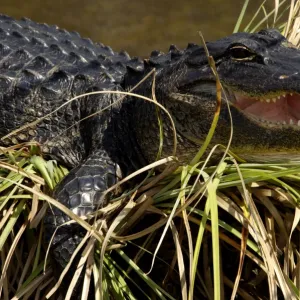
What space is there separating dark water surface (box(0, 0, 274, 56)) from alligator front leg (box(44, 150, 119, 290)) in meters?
3.79

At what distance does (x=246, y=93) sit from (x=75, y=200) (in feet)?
2.38

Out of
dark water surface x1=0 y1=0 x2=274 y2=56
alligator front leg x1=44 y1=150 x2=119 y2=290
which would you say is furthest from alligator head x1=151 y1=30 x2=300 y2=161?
dark water surface x1=0 y1=0 x2=274 y2=56

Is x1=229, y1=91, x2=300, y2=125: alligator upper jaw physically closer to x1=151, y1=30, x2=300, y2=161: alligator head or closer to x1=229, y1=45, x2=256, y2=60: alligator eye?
x1=151, y1=30, x2=300, y2=161: alligator head

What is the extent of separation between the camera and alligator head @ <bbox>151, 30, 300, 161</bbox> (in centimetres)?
252

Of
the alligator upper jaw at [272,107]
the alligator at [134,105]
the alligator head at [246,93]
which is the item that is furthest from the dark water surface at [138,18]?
the alligator upper jaw at [272,107]

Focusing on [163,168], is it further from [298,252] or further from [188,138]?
[298,252]

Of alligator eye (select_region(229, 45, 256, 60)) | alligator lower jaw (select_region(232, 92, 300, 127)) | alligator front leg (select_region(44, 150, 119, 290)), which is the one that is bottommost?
alligator front leg (select_region(44, 150, 119, 290))

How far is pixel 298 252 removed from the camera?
2533 mm

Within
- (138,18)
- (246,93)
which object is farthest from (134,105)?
(138,18)

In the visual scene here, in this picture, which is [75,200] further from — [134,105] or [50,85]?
[50,85]

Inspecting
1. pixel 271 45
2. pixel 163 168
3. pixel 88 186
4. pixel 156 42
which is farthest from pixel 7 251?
pixel 156 42

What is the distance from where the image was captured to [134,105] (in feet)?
9.91

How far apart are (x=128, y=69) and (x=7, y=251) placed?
0.88 meters

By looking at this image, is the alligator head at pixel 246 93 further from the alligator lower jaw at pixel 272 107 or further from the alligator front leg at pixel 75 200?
the alligator front leg at pixel 75 200
